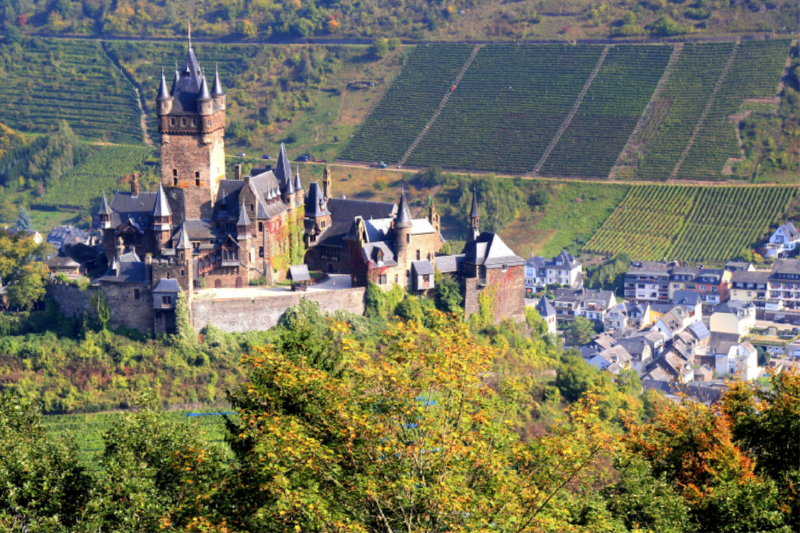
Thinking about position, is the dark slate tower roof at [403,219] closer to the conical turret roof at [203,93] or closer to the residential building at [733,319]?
the conical turret roof at [203,93]

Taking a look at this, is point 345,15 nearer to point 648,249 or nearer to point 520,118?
point 520,118

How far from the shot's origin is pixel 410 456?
29188 mm

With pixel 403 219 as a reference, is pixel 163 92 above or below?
above

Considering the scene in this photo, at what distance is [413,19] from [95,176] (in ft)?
145

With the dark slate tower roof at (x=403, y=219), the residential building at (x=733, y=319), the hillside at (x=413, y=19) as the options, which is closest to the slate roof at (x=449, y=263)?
the dark slate tower roof at (x=403, y=219)

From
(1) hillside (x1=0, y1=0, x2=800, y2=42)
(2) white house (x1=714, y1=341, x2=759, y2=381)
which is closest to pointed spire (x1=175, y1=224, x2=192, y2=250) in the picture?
(2) white house (x1=714, y1=341, x2=759, y2=381)

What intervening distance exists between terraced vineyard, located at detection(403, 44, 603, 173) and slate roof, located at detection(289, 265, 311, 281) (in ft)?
165

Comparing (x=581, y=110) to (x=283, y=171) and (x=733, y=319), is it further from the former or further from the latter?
(x=283, y=171)

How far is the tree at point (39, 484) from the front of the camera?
32.9 metres

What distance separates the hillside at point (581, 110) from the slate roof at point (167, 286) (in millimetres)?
55547

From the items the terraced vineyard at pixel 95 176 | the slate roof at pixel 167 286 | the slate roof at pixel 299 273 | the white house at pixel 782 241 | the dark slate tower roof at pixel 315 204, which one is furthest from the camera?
the terraced vineyard at pixel 95 176

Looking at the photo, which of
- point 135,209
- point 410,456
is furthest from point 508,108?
point 410,456

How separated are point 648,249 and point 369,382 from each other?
74.5 meters

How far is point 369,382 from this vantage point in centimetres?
3075
